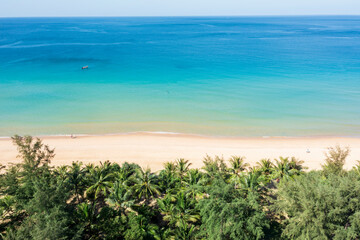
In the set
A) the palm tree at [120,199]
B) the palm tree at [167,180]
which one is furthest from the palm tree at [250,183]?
the palm tree at [120,199]

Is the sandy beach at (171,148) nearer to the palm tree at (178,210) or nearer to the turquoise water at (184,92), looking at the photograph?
the turquoise water at (184,92)

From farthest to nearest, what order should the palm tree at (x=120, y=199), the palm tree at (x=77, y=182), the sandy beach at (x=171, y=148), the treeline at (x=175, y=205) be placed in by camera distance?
the sandy beach at (x=171, y=148) < the palm tree at (x=77, y=182) < the palm tree at (x=120, y=199) < the treeline at (x=175, y=205)

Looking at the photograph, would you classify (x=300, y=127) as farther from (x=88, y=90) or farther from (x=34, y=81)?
(x=34, y=81)

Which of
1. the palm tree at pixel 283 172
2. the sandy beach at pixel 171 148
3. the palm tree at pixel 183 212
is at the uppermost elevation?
the sandy beach at pixel 171 148

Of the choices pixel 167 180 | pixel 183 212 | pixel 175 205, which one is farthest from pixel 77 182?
pixel 183 212

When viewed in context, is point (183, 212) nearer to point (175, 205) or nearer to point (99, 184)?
point (175, 205)

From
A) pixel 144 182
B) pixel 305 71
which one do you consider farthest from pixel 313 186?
pixel 305 71
